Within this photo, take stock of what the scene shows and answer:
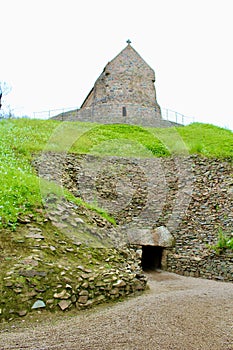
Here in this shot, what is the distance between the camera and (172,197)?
14.6 m

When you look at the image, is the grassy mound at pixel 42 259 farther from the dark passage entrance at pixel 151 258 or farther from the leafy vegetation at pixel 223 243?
the dark passage entrance at pixel 151 258

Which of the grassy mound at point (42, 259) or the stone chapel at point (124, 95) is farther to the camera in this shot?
the stone chapel at point (124, 95)

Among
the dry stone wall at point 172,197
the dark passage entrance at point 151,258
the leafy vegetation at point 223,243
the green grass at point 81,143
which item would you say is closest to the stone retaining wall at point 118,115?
the green grass at point 81,143

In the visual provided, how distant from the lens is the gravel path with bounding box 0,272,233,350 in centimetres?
466

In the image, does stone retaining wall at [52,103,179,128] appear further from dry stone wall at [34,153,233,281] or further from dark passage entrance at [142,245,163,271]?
dark passage entrance at [142,245,163,271]

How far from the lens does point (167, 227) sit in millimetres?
13641

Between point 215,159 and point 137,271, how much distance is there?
8855mm

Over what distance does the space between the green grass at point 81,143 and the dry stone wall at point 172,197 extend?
4.02 ft

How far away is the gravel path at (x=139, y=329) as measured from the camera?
4.66 m

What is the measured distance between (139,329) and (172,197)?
Result: 977 cm

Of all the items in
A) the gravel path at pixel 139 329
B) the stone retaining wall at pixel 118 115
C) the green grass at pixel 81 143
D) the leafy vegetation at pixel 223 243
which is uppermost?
the stone retaining wall at pixel 118 115

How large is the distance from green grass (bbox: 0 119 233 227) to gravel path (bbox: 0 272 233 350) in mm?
3690

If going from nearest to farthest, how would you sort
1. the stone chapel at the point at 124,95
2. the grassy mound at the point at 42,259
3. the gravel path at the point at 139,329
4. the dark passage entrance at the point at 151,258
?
1. the gravel path at the point at 139,329
2. the grassy mound at the point at 42,259
3. the dark passage entrance at the point at 151,258
4. the stone chapel at the point at 124,95

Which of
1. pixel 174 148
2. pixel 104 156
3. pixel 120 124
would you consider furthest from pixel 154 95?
pixel 104 156
